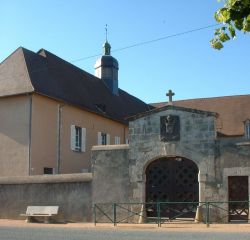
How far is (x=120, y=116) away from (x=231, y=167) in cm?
1567

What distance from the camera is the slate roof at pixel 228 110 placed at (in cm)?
3391

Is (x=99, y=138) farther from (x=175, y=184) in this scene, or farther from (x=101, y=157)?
(x=175, y=184)

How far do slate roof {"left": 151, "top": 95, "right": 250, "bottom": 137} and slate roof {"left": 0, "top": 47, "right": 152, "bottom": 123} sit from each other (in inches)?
285

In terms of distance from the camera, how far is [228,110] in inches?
1415

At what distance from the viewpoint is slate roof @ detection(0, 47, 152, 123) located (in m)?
23.7

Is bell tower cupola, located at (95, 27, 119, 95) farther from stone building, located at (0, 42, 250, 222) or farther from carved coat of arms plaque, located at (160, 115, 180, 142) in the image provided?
carved coat of arms plaque, located at (160, 115, 180, 142)

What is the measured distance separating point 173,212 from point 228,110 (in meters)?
20.5

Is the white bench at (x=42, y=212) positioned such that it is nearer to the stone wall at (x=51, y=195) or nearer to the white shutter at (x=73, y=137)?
the stone wall at (x=51, y=195)

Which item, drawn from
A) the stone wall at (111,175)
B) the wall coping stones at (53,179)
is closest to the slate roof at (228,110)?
the stone wall at (111,175)

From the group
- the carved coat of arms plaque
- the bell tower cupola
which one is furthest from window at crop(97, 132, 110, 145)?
the carved coat of arms plaque

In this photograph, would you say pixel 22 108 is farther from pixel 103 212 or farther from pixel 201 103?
pixel 201 103

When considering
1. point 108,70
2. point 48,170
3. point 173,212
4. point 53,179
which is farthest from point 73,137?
point 108,70

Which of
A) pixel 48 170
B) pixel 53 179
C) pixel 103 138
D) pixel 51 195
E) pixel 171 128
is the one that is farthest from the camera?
pixel 103 138

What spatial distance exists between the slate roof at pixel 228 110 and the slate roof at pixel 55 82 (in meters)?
7.24
